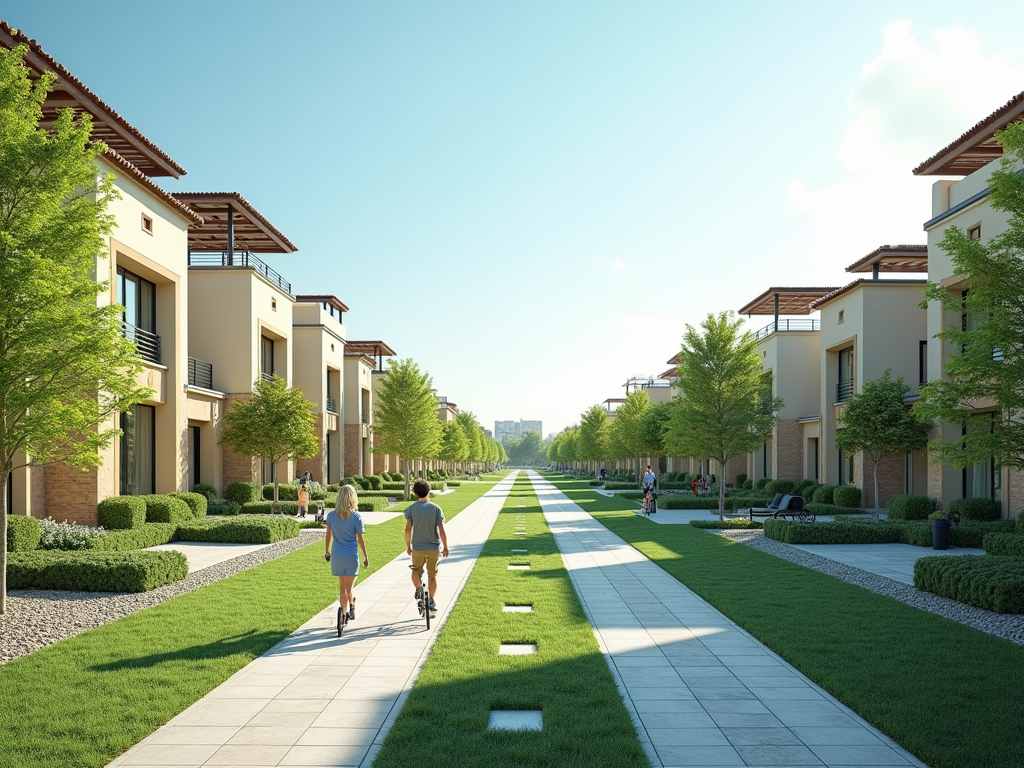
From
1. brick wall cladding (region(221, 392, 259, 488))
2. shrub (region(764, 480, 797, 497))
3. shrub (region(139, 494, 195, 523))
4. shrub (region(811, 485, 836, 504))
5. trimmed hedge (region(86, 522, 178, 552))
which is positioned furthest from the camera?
shrub (region(764, 480, 797, 497))

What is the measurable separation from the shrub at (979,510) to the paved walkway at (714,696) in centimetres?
1363

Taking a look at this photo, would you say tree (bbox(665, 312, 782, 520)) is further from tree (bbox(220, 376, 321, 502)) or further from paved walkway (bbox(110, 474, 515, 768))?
paved walkway (bbox(110, 474, 515, 768))

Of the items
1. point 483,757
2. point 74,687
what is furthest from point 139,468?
point 483,757

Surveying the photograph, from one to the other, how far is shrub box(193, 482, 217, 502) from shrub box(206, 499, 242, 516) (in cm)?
19

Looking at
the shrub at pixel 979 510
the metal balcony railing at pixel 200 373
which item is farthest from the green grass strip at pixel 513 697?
the metal balcony railing at pixel 200 373

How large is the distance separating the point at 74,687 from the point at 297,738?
270 cm

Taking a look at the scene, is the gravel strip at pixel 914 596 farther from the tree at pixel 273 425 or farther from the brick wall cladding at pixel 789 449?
the brick wall cladding at pixel 789 449

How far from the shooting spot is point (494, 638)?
29.3 feet

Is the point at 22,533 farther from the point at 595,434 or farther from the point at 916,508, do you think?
the point at 595,434

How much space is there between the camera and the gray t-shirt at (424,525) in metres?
9.84

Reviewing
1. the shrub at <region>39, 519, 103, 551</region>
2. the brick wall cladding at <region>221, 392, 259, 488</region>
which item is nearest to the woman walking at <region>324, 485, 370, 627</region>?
the shrub at <region>39, 519, 103, 551</region>

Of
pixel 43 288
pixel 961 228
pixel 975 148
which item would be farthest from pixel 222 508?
pixel 975 148

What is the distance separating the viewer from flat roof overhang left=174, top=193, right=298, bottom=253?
27953mm

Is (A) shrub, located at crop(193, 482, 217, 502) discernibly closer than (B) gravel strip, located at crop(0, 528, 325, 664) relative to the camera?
No
